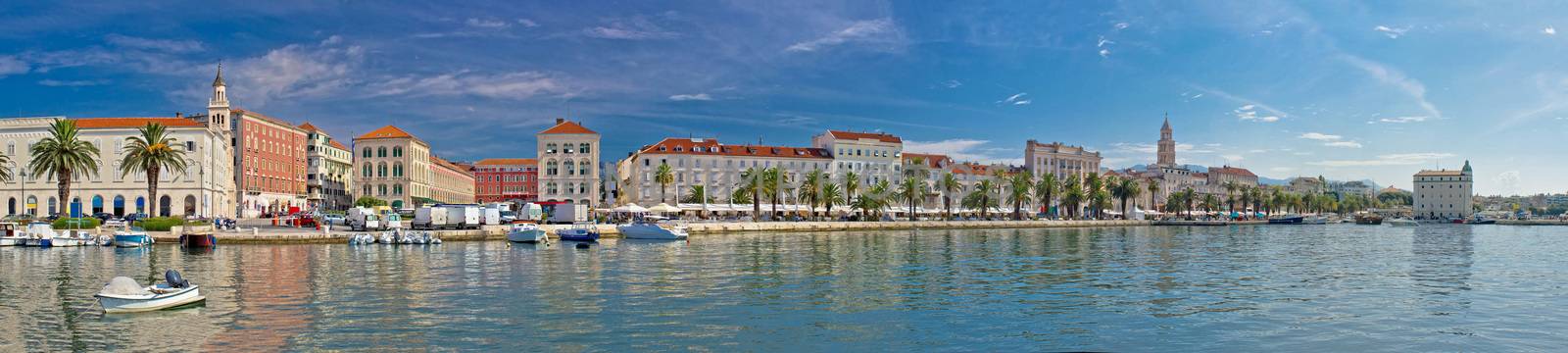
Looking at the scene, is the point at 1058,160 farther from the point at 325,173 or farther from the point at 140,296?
the point at 140,296

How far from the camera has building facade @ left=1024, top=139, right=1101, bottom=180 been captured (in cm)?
17512

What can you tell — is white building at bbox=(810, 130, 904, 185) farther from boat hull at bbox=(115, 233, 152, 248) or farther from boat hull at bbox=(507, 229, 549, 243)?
boat hull at bbox=(115, 233, 152, 248)

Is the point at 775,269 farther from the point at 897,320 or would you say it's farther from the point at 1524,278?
the point at 1524,278

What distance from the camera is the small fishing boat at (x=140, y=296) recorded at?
24.4m

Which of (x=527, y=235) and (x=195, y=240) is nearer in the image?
(x=195, y=240)

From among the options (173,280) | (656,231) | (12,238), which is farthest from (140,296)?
(656,231)

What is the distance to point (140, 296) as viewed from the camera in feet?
80.5

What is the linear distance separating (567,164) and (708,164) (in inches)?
745

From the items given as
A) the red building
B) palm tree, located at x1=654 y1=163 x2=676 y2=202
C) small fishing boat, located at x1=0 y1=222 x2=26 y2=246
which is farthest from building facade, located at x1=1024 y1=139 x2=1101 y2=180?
small fishing boat, located at x1=0 y1=222 x2=26 y2=246

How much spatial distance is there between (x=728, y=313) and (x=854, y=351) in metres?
5.95

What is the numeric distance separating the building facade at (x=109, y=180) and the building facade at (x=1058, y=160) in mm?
130404

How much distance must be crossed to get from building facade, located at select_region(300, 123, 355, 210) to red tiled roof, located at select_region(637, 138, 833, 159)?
1751 inches

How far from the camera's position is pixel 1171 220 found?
156625 millimetres

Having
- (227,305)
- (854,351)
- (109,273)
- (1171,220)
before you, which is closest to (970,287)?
(854,351)
